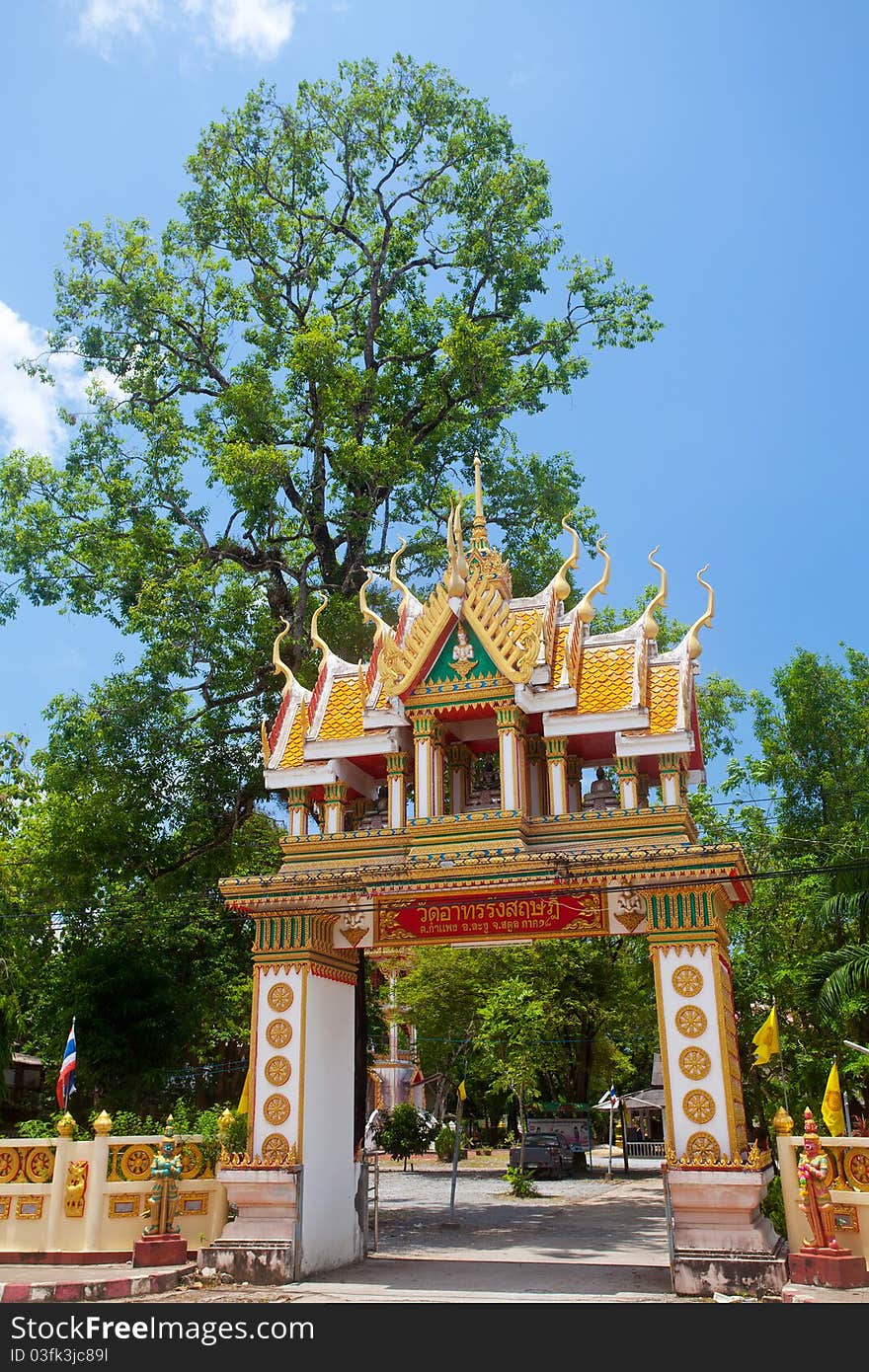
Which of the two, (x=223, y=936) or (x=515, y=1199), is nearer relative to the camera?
(x=223, y=936)

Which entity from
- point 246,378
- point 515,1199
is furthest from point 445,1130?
point 246,378

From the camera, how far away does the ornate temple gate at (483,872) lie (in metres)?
13.0

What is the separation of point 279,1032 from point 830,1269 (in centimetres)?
696

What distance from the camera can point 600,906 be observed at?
14203mm

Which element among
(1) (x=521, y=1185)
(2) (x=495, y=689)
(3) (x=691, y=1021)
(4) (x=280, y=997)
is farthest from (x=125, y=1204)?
(1) (x=521, y=1185)

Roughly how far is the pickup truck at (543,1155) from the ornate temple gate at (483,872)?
17.2m

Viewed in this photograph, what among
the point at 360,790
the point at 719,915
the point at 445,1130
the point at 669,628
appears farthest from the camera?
the point at 445,1130

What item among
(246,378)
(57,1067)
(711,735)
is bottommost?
(57,1067)

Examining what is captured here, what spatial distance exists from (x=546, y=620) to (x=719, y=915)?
4.54 metres

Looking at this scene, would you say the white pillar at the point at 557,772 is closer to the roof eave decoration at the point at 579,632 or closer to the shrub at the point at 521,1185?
the roof eave decoration at the point at 579,632

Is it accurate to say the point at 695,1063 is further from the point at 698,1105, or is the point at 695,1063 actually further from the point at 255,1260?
the point at 255,1260

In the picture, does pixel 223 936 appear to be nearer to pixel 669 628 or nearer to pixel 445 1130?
pixel 669 628

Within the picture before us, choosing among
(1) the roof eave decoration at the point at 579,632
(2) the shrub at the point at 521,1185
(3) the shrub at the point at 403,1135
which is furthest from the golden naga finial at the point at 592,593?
(3) the shrub at the point at 403,1135

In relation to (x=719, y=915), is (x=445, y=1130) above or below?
below
